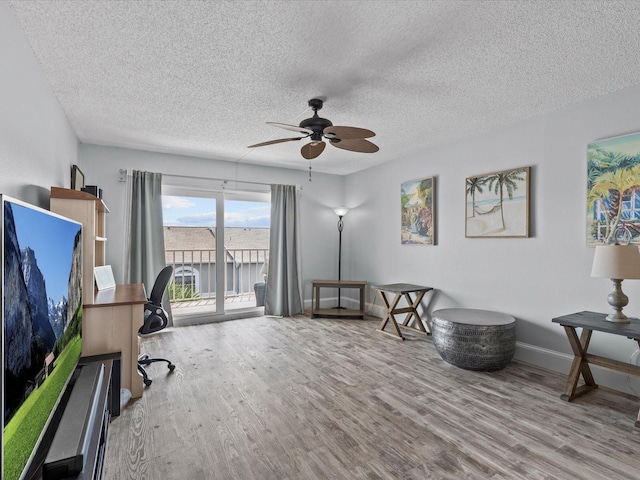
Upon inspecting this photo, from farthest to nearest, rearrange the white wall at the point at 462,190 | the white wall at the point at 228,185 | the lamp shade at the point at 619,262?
1. the white wall at the point at 228,185
2. the lamp shade at the point at 619,262
3. the white wall at the point at 462,190

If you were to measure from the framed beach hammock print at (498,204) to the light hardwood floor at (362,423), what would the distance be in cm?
136

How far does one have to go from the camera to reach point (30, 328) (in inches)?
43.1

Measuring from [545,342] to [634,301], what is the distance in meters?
0.79

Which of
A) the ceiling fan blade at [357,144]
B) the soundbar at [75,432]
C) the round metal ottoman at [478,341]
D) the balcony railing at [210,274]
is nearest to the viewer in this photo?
the soundbar at [75,432]

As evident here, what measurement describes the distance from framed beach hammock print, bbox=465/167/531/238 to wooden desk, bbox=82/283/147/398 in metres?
3.40

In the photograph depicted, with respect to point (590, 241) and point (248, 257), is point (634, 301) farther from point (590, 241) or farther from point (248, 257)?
point (248, 257)

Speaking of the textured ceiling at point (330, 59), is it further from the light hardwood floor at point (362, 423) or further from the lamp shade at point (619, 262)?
the light hardwood floor at point (362, 423)

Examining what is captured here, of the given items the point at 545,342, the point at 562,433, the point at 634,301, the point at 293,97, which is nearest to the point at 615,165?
the point at 634,301

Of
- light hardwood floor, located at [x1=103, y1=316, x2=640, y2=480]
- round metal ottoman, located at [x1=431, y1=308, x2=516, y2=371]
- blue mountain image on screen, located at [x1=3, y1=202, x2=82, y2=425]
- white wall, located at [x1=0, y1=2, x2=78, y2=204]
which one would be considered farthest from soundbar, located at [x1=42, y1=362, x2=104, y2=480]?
round metal ottoman, located at [x1=431, y1=308, x2=516, y2=371]

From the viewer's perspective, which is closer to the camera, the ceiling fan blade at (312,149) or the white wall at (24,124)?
the white wall at (24,124)

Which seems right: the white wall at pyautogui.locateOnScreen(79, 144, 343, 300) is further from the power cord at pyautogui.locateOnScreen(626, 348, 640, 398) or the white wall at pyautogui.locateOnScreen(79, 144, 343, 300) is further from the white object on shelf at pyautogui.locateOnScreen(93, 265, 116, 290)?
the power cord at pyautogui.locateOnScreen(626, 348, 640, 398)

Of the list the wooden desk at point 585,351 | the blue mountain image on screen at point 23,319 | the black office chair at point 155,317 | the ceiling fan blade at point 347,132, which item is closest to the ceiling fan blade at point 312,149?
the ceiling fan blade at point 347,132

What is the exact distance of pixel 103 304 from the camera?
244 cm

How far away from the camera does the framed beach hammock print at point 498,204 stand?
326cm
